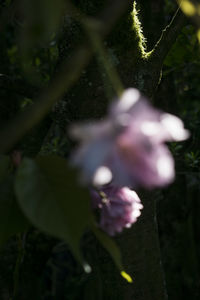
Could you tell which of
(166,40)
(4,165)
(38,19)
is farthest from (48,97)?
(166,40)

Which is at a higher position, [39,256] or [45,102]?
[45,102]

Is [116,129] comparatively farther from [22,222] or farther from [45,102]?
[22,222]

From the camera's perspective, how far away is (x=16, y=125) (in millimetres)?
301

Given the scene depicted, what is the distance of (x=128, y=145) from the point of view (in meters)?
0.33

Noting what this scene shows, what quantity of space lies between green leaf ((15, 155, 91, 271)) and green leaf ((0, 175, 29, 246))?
0.06 meters

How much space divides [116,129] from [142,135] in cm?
2

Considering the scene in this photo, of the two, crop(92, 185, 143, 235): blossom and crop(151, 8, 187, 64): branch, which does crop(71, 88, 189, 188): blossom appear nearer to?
crop(92, 185, 143, 235): blossom

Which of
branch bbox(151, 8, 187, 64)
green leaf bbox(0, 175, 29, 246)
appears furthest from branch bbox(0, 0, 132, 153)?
branch bbox(151, 8, 187, 64)

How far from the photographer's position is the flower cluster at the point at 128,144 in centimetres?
31

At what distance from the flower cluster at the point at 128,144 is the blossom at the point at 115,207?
0.51 feet

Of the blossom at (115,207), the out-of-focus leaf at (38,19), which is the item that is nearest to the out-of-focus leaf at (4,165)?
the blossom at (115,207)

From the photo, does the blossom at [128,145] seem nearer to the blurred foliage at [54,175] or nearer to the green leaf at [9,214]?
the blurred foliage at [54,175]

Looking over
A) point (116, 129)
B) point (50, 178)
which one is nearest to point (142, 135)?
point (116, 129)

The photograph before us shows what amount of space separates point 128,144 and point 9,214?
0.22 m
